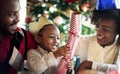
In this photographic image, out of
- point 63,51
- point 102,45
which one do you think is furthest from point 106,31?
point 63,51

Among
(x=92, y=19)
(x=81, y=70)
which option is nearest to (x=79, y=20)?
(x=92, y=19)

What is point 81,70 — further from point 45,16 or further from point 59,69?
point 45,16

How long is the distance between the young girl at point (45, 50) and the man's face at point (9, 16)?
6cm

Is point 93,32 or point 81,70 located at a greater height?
point 93,32

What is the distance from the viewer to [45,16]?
2.55 ft

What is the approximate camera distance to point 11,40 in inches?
30.7

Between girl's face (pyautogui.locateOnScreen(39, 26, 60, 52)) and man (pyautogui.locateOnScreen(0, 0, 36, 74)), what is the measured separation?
0.05 meters

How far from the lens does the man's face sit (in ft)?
2.45

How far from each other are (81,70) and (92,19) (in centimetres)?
17

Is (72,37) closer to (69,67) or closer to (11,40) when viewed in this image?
(69,67)

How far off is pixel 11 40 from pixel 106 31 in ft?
1.02

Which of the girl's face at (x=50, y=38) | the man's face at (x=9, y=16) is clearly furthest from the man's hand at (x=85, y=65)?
the man's face at (x=9, y=16)

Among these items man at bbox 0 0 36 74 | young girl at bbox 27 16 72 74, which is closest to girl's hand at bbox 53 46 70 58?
young girl at bbox 27 16 72 74

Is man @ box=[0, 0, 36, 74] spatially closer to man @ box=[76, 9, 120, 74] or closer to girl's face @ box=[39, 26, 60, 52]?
girl's face @ box=[39, 26, 60, 52]
